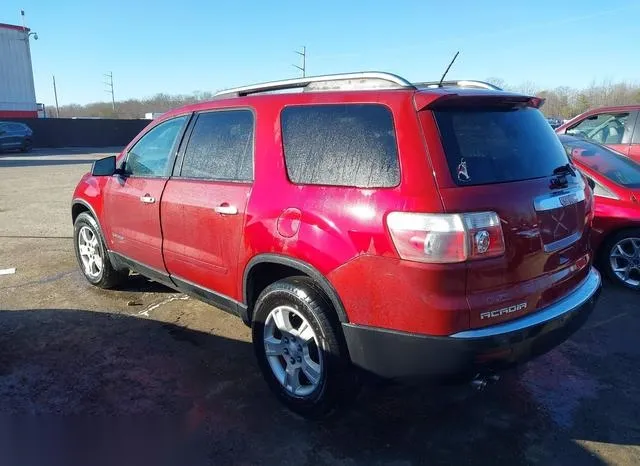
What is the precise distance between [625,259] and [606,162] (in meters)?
1.12

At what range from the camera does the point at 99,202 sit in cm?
485

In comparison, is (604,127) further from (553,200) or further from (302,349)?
(302,349)

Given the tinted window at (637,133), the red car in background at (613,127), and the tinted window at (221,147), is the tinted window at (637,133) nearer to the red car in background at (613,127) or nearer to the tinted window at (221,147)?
the red car in background at (613,127)

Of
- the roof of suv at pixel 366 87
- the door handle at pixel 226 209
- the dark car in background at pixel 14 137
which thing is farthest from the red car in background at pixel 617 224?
the dark car in background at pixel 14 137

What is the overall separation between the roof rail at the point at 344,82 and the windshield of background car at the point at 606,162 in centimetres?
334

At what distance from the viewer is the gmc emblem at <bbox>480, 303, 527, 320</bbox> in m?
2.45

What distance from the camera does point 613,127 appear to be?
793 centimetres

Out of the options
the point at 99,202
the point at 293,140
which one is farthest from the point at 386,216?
the point at 99,202

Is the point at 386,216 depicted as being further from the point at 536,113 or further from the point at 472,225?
the point at 536,113

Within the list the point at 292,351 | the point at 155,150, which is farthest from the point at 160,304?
the point at 292,351

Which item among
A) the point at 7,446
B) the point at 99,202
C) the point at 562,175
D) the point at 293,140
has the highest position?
the point at 293,140

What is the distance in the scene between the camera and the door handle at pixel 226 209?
127 inches

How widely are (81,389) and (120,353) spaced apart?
0.51 meters

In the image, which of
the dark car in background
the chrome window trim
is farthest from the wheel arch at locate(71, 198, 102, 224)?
the dark car in background
